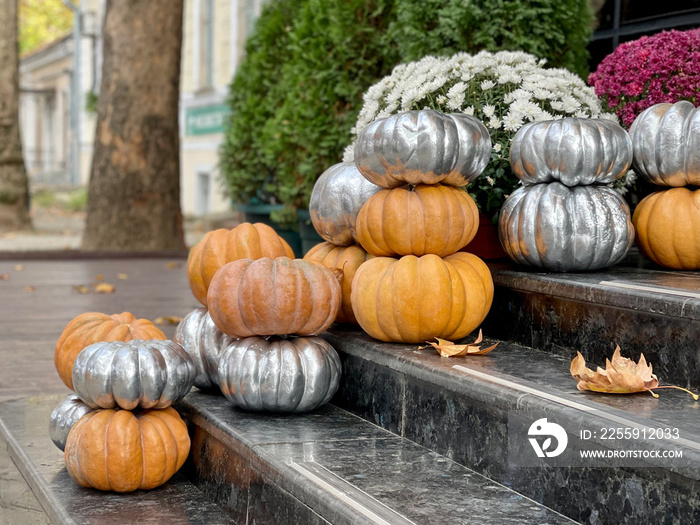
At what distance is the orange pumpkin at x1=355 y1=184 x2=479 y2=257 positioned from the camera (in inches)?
116

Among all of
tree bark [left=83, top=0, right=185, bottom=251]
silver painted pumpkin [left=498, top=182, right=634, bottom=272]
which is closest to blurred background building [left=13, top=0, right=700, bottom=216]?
tree bark [left=83, top=0, right=185, bottom=251]

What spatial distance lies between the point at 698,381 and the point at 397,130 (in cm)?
124

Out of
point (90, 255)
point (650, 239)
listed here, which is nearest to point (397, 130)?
point (650, 239)

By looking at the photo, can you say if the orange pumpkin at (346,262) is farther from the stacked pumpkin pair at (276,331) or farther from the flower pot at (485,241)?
the flower pot at (485,241)

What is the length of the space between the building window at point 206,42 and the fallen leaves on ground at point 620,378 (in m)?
17.6

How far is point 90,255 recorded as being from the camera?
10.8 meters

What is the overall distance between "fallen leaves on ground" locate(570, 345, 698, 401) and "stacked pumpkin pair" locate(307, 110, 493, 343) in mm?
614

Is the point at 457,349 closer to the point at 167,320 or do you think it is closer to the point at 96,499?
the point at 96,499

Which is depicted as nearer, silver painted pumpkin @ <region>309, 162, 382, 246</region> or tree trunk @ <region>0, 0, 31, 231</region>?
silver painted pumpkin @ <region>309, 162, 382, 246</region>

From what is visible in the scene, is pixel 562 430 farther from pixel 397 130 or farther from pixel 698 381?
pixel 397 130

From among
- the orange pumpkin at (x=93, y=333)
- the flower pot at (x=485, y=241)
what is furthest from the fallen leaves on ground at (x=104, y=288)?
the flower pot at (x=485, y=241)

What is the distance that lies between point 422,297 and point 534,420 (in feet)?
2.42

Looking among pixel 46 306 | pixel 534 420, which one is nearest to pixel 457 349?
pixel 534 420

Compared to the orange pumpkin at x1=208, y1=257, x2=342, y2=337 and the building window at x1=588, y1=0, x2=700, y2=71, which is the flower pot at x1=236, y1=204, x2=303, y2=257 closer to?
the building window at x1=588, y1=0, x2=700, y2=71
